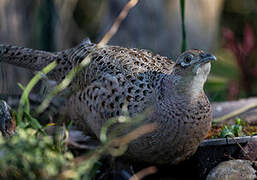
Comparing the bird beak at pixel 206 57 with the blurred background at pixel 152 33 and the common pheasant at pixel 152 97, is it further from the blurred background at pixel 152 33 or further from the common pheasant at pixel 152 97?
the blurred background at pixel 152 33

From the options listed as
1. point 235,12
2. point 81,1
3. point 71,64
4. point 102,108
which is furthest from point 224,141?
point 235,12

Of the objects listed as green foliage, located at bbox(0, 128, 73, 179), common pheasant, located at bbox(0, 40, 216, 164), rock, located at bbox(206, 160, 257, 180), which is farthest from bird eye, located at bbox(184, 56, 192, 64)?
green foliage, located at bbox(0, 128, 73, 179)

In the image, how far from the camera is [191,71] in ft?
7.70

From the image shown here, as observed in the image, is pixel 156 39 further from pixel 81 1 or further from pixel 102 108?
pixel 102 108

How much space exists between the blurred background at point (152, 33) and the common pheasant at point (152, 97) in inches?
66.5

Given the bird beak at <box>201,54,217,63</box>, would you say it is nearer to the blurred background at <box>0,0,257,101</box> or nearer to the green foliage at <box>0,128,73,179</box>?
the green foliage at <box>0,128,73,179</box>

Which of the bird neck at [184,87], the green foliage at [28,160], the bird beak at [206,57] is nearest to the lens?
the green foliage at [28,160]

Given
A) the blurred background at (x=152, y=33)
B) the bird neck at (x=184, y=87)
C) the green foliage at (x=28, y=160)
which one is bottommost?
the green foliage at (x=28, y=160)

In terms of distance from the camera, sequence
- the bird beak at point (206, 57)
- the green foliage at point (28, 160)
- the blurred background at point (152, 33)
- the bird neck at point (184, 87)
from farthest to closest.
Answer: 1. the blurred background at point (152, 33)
2. the bird neck at point (184, 87)
3. the bird beak at point (206, 57)
4. the green foliage at point (28, 160)

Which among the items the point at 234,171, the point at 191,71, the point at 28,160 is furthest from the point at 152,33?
the point at 28,160

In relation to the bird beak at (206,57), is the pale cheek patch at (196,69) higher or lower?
lower

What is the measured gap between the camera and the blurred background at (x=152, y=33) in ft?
15.9

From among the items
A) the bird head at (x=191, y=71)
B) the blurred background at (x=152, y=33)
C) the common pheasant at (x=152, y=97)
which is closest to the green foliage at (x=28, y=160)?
the common pheasant at (x=152, y=97)

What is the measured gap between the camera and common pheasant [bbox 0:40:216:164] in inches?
93.7
